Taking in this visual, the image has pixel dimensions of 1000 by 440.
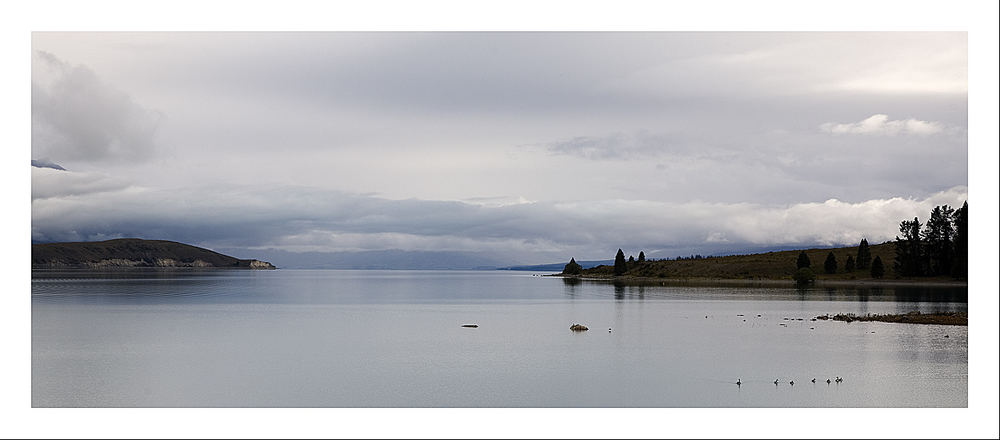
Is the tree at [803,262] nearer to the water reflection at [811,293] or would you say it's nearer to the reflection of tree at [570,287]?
the reflection of tree at [570,287]

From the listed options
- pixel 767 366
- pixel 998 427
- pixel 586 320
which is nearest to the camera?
pixel 998 427

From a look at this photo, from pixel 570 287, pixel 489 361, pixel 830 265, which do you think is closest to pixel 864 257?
pixel 830 265

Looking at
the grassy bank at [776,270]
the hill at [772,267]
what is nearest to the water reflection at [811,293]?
the grassy bank at [776,270]

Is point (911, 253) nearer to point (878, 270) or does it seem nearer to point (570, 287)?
point (878, 270)

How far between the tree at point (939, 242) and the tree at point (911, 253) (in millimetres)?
1289

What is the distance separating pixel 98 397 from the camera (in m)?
29.3

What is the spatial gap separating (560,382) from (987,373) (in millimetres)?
14410

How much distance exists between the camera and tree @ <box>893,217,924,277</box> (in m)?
156

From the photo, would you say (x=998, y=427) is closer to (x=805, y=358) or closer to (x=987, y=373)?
(x=987, y=373)

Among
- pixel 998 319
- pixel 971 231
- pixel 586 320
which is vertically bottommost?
pixel 586 320

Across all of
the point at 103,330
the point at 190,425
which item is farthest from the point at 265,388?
the point at 103,330

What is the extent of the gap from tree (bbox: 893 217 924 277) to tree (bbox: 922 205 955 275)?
4.23ft

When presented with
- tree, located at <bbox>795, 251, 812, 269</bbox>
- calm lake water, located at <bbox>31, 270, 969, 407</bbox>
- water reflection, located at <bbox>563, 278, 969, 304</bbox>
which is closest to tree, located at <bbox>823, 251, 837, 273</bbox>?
tree, located at <bbox>795, 251, 812, 269</bbox>

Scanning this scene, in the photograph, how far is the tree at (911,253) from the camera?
156 meters
